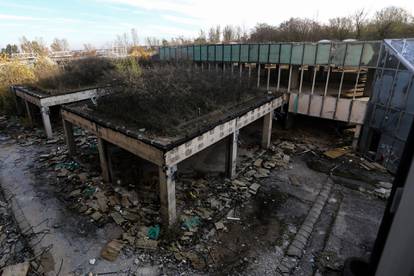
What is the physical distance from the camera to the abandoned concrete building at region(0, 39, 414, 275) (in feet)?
19.8

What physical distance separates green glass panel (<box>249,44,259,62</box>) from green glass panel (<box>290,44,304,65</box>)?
2203mm

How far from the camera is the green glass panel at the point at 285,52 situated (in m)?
12.4

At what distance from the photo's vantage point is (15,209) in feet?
24.4

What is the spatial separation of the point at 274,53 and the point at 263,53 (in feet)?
2.29

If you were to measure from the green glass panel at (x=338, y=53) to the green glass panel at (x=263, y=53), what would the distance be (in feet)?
11.3

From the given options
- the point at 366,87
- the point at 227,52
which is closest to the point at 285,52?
the point at 227,52

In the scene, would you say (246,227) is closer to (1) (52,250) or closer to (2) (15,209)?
(1) (52,250)

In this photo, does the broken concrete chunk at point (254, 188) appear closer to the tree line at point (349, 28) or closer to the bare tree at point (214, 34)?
the tree line at point (349, 28)

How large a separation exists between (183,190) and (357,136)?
28.7 feet

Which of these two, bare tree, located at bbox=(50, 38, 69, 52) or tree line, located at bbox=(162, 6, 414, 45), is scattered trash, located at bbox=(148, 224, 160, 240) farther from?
bare tree, located at bbox=(50, 38, 69, 52)

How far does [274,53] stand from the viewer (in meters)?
13.1

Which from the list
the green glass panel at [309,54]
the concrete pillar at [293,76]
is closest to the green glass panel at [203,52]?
the concrete pillar at [293,76]

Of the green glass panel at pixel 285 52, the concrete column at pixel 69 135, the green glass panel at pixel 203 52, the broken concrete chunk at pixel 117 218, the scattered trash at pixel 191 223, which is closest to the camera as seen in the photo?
the scattered trash at pixel 191 223

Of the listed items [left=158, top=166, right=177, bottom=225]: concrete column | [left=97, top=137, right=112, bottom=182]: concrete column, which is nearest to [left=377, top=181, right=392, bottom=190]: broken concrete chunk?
[left=158, top=166, right=177, bottom=225]: concrete column
